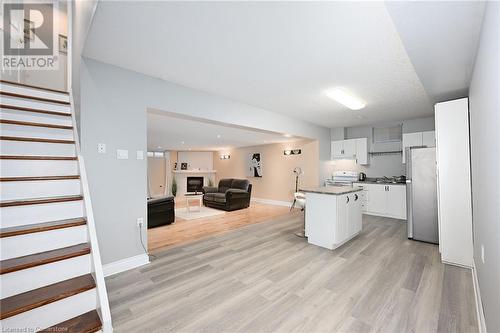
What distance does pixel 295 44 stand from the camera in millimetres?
2080

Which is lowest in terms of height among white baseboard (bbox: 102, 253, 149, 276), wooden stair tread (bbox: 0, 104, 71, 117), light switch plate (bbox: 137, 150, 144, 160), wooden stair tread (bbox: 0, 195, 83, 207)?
white baseboard (bbox: 102, 253, 149, 276)

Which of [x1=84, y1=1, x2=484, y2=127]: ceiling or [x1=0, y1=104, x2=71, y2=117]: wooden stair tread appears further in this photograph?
[x1=0, y1=104, x2=71, y2=117]: wooden stair tread

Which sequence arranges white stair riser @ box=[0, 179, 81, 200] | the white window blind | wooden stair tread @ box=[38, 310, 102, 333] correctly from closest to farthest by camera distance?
wooden stair tread @ box=[38, 310, 102, 333]
white stair riser @ box=[0, 179, 81, 200]
the white window blind

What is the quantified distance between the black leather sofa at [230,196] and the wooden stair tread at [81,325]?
5.07 m

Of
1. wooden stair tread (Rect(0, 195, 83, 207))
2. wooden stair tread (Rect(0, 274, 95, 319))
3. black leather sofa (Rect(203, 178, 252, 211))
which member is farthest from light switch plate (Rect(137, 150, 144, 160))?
black leather sofa (Rect(203, 178, 252, 211))

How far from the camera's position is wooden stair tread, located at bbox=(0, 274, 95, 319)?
126cm

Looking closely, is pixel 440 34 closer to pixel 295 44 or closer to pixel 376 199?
pixel 295 44

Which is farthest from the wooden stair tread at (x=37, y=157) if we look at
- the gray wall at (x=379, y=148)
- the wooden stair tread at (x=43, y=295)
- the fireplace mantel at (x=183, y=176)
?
the fireplace mantel at (x=183, y=176)

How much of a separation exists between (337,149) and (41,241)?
6.69 m

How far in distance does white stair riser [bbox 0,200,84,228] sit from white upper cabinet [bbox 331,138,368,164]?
6.33m

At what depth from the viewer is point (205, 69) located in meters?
2.66

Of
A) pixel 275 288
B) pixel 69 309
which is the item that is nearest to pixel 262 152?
pixel 275 288

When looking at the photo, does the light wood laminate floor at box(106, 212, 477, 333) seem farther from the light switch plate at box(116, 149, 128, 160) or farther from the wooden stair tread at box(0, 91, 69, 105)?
the wooden stair tread at box(0, 91, 69, 105)

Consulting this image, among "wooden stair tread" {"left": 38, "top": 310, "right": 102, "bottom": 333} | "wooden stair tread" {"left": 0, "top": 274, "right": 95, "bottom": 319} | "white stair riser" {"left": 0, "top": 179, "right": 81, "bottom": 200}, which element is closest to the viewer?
"wooden stair tread" {"left": 0, "top": 274, "right": 95, "bottom": 319}
